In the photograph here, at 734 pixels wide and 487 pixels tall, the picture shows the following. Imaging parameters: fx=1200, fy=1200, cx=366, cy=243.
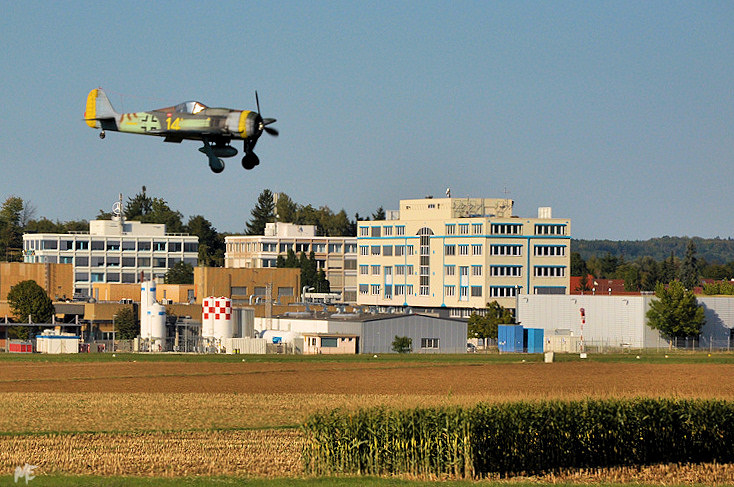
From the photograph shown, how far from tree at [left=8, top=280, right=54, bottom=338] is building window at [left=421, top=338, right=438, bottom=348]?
52.3 m

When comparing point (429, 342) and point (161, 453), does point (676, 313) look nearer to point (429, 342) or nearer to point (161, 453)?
point (429, 342)

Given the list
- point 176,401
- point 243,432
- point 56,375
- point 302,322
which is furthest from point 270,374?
point 302,322

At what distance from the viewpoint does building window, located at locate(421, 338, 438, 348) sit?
444 ft

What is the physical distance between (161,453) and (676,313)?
4027 inches

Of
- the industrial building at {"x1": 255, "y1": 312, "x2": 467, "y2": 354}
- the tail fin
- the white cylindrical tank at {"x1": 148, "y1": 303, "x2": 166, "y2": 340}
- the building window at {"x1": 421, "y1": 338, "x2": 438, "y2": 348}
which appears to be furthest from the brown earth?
the white cylindrical tank at {"x1": 148, "y1": 303, "x2": 166, "y2": 340}

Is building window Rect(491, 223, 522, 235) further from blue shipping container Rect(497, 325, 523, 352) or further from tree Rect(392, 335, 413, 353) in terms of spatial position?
tree Rect(392, 335, 413, 353)

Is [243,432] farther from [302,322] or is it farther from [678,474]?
[302,322]

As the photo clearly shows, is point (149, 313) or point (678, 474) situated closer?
point (678, 474)

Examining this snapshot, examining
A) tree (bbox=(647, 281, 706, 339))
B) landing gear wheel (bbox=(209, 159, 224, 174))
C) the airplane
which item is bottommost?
tree (bbox=(647, 281, 706, 339))

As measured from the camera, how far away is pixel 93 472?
137 feet

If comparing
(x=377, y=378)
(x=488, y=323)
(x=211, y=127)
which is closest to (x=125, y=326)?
(x=488, y=323)

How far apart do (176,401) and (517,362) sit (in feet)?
153

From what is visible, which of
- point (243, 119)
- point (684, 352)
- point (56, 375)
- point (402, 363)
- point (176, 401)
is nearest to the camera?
point (243, 119)

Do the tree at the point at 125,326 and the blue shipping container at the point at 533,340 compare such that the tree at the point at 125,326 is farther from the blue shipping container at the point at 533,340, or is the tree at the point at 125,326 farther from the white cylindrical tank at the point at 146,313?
the blue shipping container at the point at 533,340
